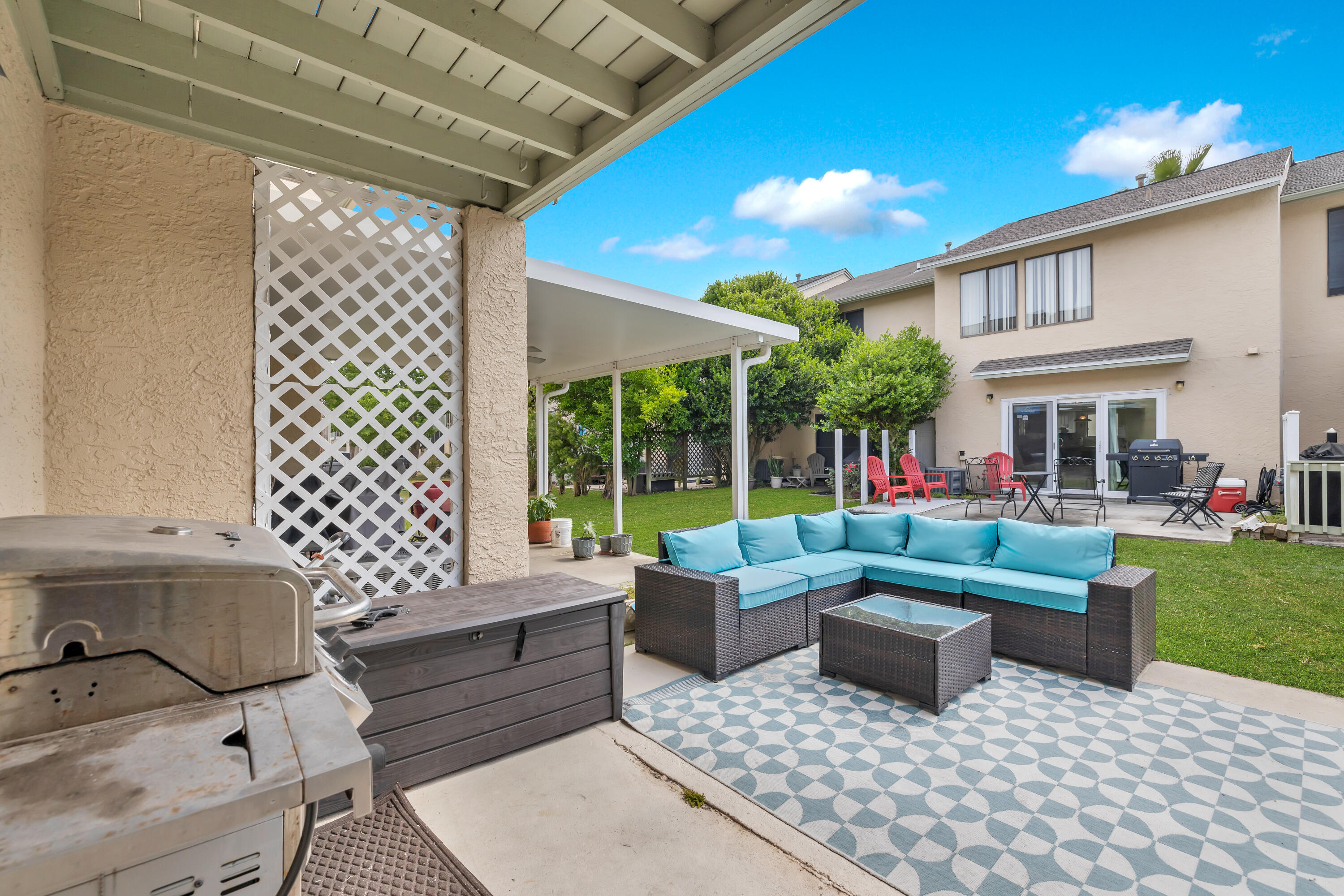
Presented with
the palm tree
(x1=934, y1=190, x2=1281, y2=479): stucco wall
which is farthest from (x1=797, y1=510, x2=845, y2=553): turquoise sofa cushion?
the palm tree

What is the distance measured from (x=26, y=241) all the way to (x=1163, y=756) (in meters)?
5.03

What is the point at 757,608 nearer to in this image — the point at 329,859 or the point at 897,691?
the point at 897,691

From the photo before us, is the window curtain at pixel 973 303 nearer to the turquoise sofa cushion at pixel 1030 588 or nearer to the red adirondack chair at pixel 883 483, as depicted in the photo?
the red adirondack chair at pixel 883 483

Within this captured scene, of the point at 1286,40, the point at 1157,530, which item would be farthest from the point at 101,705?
the point at 1286,40

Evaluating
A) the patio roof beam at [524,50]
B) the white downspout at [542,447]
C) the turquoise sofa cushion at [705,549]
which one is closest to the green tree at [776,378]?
the white downspout at [542,447]

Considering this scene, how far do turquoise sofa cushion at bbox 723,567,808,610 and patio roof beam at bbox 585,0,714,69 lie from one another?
2822 mm

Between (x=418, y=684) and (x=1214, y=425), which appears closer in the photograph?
(x=418, y=684)

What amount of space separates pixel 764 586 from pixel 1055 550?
2.04m

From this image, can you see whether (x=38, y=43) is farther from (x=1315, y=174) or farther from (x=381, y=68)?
(x=1315, y=174)

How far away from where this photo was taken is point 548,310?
5.11m

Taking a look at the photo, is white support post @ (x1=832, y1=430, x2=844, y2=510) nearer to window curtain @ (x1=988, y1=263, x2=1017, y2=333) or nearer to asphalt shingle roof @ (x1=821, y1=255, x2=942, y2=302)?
window curtain @ (x1=988, y1=263, x2=1017, y2=333)

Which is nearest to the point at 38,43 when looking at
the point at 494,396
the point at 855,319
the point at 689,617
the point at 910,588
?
the point at 494,396

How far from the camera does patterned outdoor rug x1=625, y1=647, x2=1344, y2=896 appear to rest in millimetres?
1953

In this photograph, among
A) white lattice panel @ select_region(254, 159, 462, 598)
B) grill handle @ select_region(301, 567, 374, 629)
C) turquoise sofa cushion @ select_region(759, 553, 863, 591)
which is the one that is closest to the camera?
grill handle @ select_region(301, 567, 374, 629)
